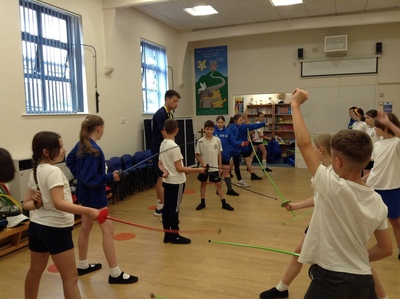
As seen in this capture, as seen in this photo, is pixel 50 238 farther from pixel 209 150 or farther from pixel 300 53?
pixel 300 53

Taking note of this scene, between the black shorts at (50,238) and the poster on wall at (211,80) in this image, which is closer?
the black shorts at (50,238)

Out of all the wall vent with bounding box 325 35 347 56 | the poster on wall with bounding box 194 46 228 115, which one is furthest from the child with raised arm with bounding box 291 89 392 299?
the poster on wall with bounding box 194 46 228 115

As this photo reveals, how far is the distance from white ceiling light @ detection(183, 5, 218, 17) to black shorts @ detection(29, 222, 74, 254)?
6.84 meters

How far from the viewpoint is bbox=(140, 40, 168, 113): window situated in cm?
816

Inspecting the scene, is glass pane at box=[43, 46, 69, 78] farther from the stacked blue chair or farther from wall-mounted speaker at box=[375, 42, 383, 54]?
wall-mounted speaker at box=[375, 42, 383, 54]

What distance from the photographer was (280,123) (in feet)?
34.4

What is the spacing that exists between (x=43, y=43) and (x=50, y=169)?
3904mm

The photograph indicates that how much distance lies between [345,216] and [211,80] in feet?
31.5

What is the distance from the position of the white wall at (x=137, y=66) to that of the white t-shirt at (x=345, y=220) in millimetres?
4476

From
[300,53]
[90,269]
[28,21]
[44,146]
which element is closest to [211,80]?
[300,53]

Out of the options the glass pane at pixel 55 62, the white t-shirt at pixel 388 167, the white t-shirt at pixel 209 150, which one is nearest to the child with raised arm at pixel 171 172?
the white t-shirt at pixel 209 150

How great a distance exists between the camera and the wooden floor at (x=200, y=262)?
289 centimetres

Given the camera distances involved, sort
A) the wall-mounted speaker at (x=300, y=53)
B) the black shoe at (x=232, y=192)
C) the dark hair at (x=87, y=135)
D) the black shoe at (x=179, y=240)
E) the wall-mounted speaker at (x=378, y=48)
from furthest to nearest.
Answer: the wall-mounted speaker at (x=300, y=53) → the wall-mounted speaker at (x=378, y=48) → the black shoe at (x=232, y=192) → the black shoe at (x=179, y=240) → the dark hair at (x=87, y=135)

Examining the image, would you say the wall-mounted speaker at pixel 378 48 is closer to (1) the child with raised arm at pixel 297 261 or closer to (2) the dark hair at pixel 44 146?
(1) the child with raised arm at pixel 297 261
